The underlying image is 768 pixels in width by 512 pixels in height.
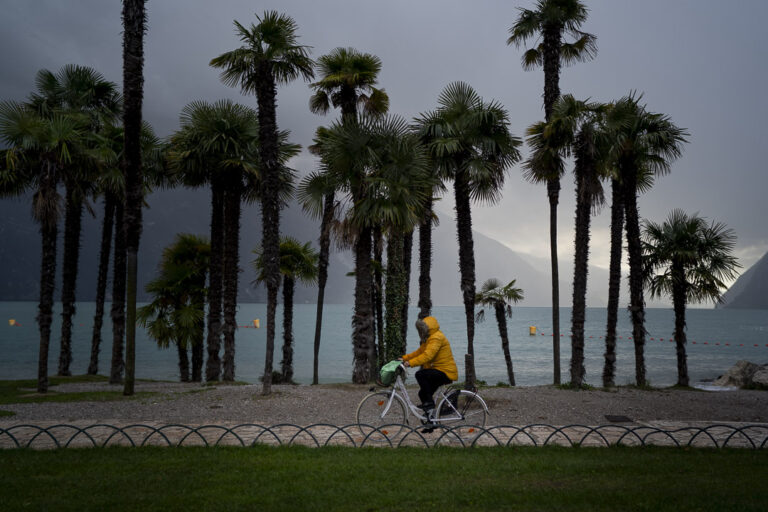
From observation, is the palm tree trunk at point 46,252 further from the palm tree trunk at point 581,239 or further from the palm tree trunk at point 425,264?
the palm tree trunk at point 581,239

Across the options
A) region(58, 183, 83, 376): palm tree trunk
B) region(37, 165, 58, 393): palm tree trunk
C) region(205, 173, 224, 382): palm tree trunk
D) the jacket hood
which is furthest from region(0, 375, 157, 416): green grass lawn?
the jacket hood

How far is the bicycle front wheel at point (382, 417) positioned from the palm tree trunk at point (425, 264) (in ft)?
21.8

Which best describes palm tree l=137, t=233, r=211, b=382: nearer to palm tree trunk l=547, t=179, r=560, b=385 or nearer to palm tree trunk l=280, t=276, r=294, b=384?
palm tree trunk l=280, t=276, r=294, b=384

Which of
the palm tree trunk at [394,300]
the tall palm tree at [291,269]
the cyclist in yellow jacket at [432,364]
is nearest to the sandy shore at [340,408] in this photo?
the palm tree trunk at [394,300]

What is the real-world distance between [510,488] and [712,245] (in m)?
24.3

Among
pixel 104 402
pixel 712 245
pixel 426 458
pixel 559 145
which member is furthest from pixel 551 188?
pixel 104 402

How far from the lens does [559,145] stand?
64.3ft

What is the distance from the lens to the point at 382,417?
9.37 meters

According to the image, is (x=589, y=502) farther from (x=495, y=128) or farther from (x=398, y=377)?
(x=495, y=128)

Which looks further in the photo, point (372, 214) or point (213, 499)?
point (372, 214)

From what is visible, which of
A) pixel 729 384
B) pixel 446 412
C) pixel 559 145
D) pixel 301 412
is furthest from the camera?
pixel 729 384

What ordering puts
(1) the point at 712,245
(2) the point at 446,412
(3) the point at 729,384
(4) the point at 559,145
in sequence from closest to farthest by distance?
(2) the point at 446,412 → (4) the point at 559,145 → (1) the point at 712,245 → (3) the point at 729,384

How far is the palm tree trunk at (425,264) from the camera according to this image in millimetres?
21188

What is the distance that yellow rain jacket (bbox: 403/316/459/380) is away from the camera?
30.1ft
